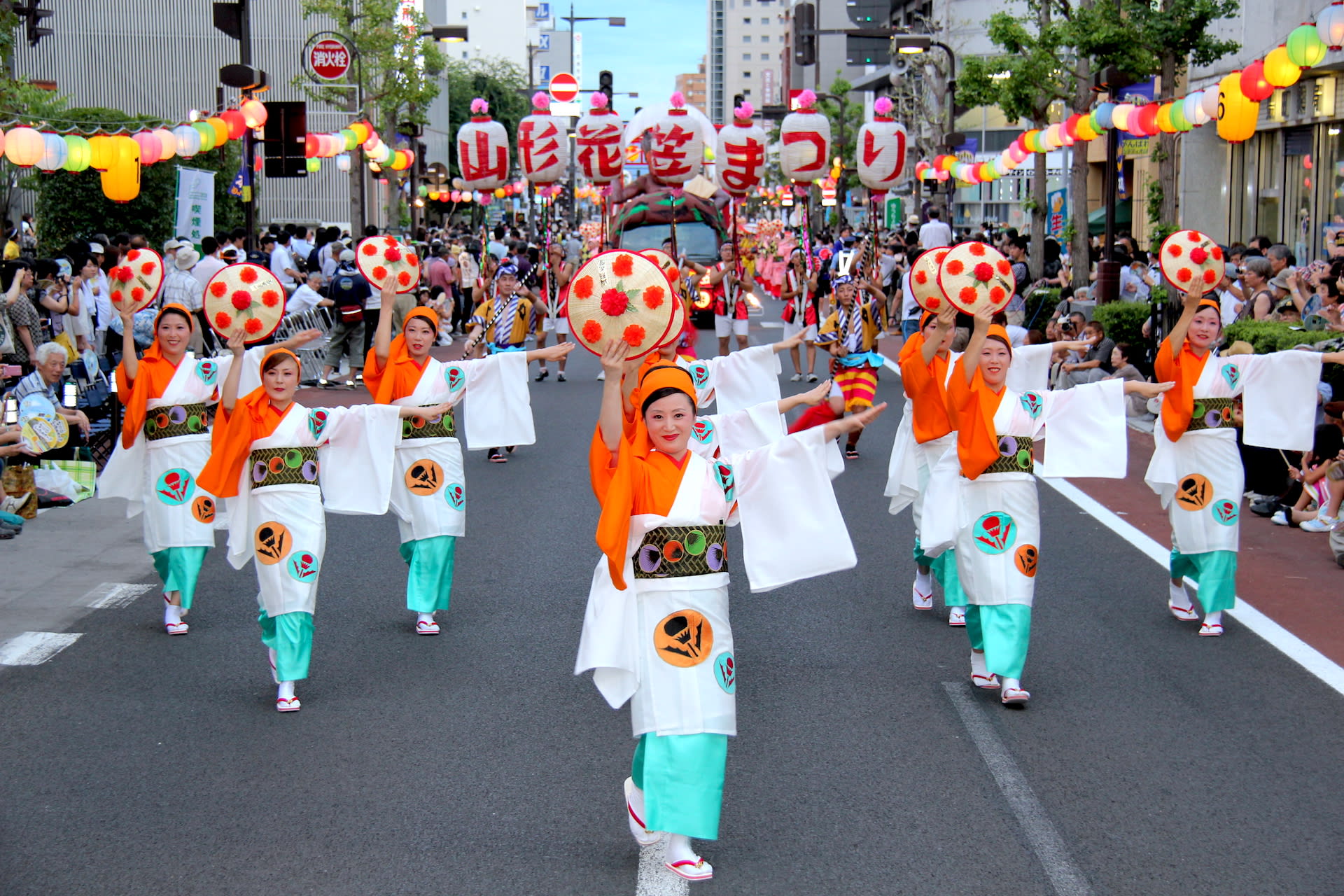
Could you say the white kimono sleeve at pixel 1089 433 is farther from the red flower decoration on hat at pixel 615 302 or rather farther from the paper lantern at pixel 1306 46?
the paper lantern at pixel 1306 46

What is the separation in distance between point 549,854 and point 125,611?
4.16 metres

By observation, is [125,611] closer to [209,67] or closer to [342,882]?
[342,882]

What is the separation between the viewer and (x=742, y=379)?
25.4 ft

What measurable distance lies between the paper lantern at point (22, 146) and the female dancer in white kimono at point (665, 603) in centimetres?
874

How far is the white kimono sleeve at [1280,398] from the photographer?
22.5 ft

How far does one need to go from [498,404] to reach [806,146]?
35.5ft

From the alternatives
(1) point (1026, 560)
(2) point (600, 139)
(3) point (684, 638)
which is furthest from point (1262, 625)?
(2) point (600, 139)

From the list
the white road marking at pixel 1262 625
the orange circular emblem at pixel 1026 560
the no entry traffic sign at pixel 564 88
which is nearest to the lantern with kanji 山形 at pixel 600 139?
the white road marking at pixel 1262 625

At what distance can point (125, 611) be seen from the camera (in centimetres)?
763

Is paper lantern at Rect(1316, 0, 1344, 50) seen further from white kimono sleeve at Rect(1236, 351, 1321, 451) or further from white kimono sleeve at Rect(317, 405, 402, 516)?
white kimono sleeve at Rect(317, 405, 402, 516)

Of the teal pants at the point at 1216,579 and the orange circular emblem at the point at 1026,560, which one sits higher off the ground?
the orange circular emblem at the point at 1026,560

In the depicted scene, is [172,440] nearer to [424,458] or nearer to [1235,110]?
[424,458]

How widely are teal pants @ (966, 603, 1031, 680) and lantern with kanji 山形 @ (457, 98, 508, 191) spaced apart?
1367 centimetres

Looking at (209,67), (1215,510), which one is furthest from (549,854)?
(209,67)
